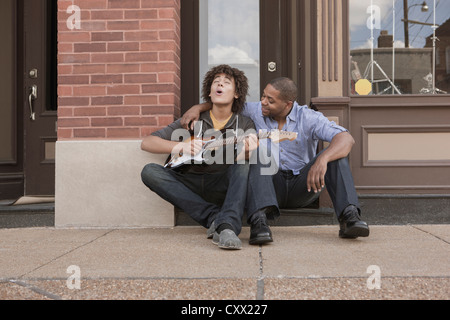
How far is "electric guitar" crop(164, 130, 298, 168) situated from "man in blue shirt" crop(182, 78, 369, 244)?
0.19 feet

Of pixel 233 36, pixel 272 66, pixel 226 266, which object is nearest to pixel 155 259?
pixel 226 266

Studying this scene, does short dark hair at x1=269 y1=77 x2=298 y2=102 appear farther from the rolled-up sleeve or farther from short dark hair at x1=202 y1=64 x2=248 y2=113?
the rolled-up sleeve

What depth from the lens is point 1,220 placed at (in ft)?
13.9

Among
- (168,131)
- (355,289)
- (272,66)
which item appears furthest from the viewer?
(272,66)

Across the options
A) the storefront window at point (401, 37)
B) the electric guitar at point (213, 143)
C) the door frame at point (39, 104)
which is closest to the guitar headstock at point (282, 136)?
the electric guitar at point (213, 143)

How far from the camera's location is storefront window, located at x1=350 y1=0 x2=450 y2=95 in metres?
4.49

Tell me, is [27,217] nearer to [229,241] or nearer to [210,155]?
[210,155]

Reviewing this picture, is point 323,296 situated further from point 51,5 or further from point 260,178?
point 51,5

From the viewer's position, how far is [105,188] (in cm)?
393

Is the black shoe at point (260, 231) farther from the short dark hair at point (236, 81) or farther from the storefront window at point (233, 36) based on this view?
the storefront window at point (233, 36)

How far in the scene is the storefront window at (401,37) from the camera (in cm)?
449

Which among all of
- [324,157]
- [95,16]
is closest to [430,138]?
[324,157]

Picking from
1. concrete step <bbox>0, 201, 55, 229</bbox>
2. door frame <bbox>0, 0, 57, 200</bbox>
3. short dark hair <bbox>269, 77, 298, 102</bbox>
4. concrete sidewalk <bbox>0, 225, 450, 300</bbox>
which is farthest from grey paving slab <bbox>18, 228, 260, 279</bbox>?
door frame <bbox>0, 0, 57, 200</bbox>

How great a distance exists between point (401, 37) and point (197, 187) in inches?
103
